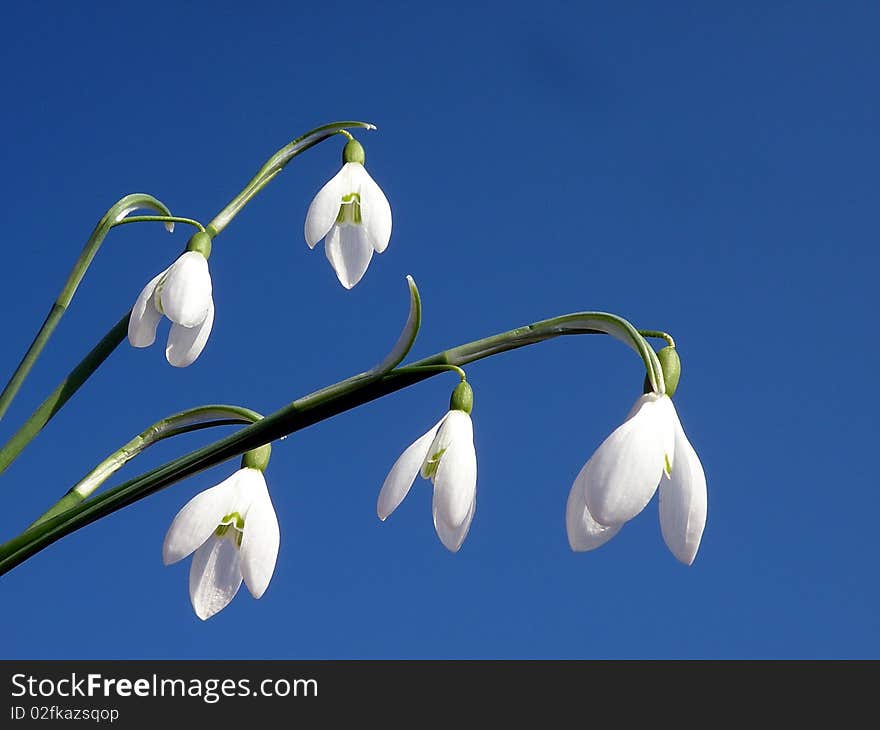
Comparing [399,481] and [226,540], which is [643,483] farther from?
[226,540]

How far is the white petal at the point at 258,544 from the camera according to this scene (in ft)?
4.88

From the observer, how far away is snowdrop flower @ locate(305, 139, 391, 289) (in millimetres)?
1864

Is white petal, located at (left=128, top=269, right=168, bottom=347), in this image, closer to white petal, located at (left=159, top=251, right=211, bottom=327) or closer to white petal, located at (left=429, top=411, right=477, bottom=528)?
white petal, located at (left=159, top=251, right=211, bottom=327)

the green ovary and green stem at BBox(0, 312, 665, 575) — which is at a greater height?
the green ovary

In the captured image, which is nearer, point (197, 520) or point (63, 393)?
point (197, 520)

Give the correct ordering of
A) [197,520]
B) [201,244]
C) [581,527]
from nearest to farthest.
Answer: [581,527] → [197,520] → [201,244]

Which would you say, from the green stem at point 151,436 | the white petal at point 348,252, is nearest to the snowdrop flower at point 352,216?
the white petal at point 348,252

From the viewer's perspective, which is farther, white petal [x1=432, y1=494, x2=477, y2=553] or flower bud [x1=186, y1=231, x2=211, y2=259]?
flower bud [x1=186, y1=231, x2=211, y2=259]

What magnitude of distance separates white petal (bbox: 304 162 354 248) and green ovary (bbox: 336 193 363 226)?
0.04 metres

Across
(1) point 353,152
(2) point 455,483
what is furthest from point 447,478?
(1) point 353,152

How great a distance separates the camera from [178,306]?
1.58 meters

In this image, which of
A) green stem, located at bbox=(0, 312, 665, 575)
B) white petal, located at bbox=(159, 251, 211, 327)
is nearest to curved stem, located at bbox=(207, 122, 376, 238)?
white petal, located at bbox=(159, 251, 211, 327)

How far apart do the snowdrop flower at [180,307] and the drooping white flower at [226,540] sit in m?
0.26

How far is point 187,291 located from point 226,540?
0.37 metres
